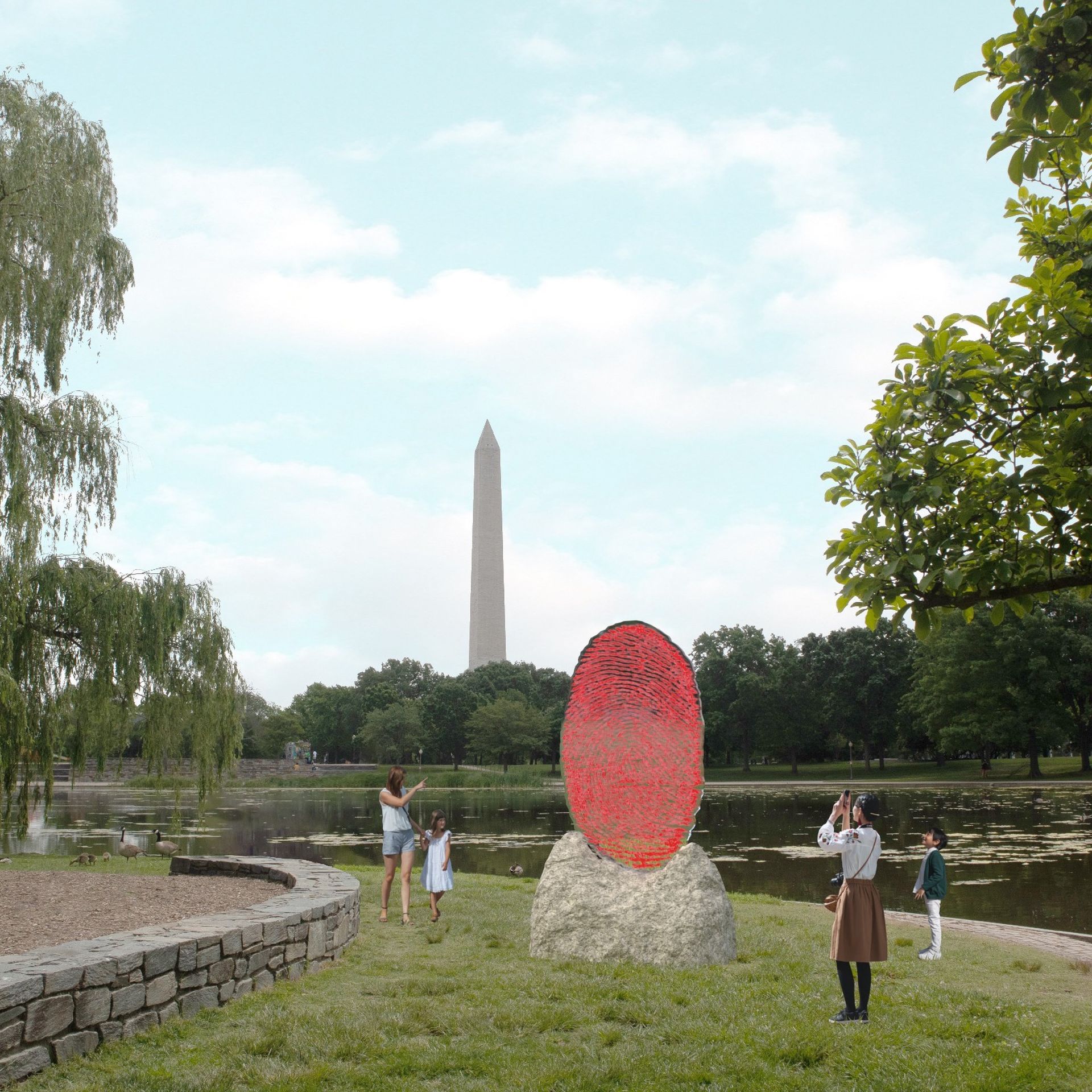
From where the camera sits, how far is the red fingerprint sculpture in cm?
978

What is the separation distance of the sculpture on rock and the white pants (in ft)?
7.03

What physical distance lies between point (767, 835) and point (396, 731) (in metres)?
54.0

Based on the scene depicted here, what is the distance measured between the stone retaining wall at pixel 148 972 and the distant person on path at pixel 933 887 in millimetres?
5627

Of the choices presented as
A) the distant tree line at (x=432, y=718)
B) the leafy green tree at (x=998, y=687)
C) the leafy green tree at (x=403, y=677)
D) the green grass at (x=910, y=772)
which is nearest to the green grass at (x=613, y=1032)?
the leafy green tree at (x=998, y=687)

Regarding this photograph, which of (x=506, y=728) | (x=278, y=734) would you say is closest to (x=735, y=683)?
(x=506, y=728)

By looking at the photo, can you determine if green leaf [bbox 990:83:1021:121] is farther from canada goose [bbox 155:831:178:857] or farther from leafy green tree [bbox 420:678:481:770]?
leafy green tree [bbox 420:678:481:770]

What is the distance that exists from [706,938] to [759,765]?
7446 centimetres

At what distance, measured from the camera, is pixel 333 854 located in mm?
23250

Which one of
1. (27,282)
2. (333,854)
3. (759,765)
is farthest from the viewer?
(759,765)

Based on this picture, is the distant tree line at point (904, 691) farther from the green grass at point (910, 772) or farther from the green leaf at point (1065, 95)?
the green leaf at point (1065, 95)

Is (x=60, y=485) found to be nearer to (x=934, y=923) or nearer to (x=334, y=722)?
(x=934, y=923)

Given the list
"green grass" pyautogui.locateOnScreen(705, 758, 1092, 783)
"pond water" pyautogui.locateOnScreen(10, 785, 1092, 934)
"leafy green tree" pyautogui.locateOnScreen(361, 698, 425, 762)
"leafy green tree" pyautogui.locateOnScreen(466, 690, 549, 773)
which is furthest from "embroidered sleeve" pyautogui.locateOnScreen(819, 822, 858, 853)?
"leafy green tree" pyautogui.locateOnScreen(361, 698, 425, 762)

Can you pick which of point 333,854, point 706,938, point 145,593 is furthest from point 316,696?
point 706,938

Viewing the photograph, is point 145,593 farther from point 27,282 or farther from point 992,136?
point 992,136
